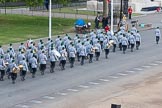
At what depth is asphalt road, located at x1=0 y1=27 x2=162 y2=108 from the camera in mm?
25938

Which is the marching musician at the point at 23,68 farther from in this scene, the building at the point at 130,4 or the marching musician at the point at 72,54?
the building at the point at 130,4

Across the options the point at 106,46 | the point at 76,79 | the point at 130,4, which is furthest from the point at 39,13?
the point at 76,79

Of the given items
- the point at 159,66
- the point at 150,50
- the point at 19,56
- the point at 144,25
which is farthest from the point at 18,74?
the point at 144,25

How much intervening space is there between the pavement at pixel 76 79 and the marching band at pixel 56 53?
1.57 feet

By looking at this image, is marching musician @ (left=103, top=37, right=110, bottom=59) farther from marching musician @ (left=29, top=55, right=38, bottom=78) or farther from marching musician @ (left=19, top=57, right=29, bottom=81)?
marching musician @ (left=19, top=57, right=29, bottom=81)

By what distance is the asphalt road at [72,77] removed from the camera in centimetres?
2594

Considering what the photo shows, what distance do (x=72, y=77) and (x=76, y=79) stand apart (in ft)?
1.80

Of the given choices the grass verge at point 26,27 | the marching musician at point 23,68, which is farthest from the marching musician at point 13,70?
the grass verge at point 26,27

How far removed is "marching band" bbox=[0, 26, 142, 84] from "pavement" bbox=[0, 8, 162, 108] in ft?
1.57

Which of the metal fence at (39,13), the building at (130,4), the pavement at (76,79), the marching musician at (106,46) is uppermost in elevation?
the building at (130,4)

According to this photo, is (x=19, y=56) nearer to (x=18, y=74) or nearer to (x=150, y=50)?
(x=18, y=74)

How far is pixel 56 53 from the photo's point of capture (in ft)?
103

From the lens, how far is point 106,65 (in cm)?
3416

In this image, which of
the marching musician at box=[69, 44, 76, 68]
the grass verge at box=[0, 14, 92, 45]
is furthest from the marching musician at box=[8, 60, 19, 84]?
the grass verge at box=[0, 14, 92, 45]
